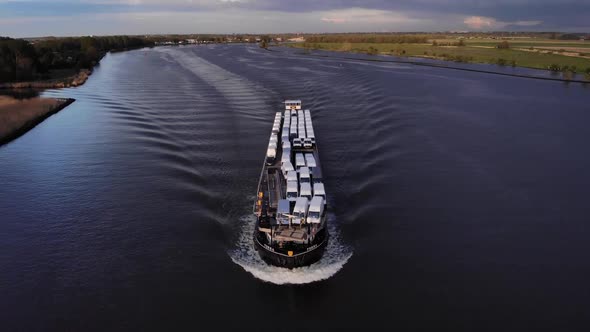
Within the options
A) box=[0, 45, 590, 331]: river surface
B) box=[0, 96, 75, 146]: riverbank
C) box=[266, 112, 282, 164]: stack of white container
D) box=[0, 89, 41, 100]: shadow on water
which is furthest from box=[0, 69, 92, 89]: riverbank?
box=[266, 112, 282, 164]: stack of white container

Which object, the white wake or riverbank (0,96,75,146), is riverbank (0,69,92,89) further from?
the white wake

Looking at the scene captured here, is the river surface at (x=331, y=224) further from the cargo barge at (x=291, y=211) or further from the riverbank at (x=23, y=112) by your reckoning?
the riverbank at (x=23, y=112)

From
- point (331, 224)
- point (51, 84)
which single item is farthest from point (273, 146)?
point (51, 84)

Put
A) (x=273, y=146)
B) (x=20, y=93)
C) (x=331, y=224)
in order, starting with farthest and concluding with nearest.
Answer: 1. (x=20, y=93)
2. (x=273, y=146)
3. (x=331, y=224)

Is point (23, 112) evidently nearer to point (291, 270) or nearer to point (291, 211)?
point (291, 211)

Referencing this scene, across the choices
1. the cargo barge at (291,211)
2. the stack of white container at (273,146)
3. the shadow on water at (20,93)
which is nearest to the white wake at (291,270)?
the cargo barge at (291,211)
